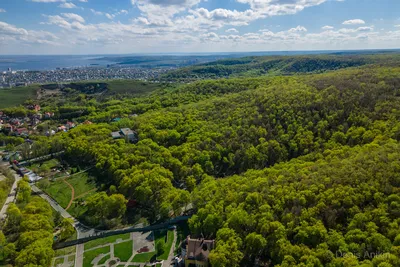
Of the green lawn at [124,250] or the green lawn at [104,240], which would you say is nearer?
the green lawn at [124,250]

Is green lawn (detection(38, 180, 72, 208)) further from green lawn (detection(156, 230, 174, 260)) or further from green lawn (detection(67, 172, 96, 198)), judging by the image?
green lawn (detection(156, 230, 174, 260))

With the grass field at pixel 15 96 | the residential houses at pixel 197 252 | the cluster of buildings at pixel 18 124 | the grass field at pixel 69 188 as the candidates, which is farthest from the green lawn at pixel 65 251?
the grass field at pixel 15 96

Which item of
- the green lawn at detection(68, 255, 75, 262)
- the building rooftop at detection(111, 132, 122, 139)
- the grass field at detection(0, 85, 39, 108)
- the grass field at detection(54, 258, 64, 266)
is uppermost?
the grass field at detection(0, 85, 39, 108)

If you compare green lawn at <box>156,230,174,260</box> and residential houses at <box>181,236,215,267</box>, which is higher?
residential houses at <box>181,236,215,267</box>

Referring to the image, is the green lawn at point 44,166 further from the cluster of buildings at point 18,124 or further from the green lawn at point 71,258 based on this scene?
the green lawn at point 71,258

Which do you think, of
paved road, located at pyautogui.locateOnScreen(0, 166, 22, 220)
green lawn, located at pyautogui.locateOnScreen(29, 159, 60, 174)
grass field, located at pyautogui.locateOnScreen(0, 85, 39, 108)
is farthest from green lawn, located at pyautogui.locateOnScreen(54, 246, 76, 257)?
grass field, located at pyautogui.locateOnScreen(0, 85, 39, 108)

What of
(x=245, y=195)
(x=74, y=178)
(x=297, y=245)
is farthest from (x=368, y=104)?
(x=74, y=178)


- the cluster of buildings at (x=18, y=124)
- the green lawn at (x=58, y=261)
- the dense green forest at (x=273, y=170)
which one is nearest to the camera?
the dense green forest at (x=273, y=170)
